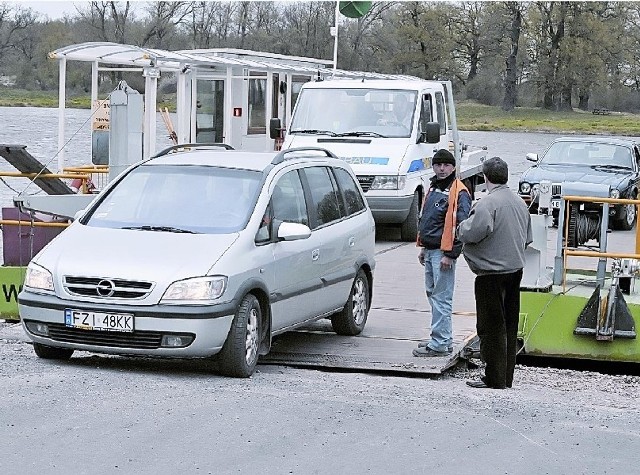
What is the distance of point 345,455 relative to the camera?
22.3 ft

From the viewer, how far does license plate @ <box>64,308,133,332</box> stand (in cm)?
880

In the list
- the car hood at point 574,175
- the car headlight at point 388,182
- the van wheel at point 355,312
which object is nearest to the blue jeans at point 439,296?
the van wheel at point 355,312

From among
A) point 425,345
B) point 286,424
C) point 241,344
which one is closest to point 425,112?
point 425,345

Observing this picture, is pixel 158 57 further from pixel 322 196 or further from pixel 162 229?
pixel 162 229

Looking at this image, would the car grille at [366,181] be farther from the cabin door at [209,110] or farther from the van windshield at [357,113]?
the cabin door at [209,110]

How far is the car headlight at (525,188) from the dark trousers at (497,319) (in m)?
12.0

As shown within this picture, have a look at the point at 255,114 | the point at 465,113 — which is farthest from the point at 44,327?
the point at 465,113

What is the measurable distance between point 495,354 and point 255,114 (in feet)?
53.4

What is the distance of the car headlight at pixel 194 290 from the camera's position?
8.78 m

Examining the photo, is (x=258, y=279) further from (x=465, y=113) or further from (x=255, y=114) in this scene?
(x=465, y=113)

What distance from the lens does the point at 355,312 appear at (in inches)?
454

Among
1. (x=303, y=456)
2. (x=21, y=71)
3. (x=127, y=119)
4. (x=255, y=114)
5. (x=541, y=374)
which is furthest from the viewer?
(x=21, y=71)

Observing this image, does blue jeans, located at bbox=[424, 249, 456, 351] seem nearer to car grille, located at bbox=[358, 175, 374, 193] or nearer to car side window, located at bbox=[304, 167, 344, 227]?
car side window, located at bbox=[304, 167, 344, 227]

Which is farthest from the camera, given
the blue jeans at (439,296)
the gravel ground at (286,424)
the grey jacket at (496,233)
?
the blue jeans at (439,296)
